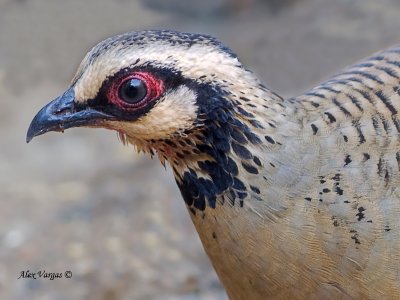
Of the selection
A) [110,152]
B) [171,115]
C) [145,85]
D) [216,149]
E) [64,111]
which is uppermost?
[110,152]

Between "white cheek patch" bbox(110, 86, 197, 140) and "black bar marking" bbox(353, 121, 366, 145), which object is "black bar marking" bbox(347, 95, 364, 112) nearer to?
"black bar marking" bbox(353, 121, 366, 145)

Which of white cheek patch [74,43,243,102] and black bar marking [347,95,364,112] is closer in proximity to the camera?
white cheek patch [74,43,243,102]

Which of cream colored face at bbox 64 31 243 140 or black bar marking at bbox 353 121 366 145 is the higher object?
cream colored face at bbox 64 31 243 140

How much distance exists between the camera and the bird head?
9.18 feet

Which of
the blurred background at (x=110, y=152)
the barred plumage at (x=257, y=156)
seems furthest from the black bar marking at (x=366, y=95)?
the blurred background at (x=110, y=152)

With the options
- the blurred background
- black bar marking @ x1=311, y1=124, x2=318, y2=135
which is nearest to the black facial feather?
black bar marking @ x1=311, y1=124, x2=318, y2=135

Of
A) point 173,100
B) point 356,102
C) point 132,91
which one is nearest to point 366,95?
point 356,102

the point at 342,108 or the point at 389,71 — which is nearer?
the point at 342,108

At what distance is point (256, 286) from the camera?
3164 millimetres

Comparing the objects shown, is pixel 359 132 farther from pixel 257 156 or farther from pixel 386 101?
pixel 257 156

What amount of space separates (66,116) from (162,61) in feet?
1.41

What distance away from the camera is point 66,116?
294 cm

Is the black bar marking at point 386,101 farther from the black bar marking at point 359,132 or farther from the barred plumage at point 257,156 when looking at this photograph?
the black bar marking at point 359,132

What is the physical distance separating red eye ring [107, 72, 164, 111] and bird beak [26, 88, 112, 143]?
87mm
